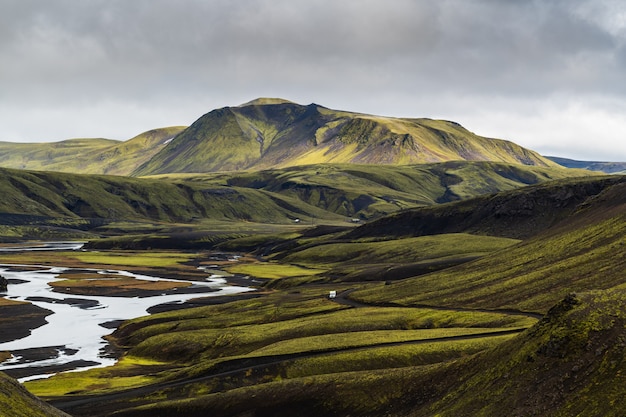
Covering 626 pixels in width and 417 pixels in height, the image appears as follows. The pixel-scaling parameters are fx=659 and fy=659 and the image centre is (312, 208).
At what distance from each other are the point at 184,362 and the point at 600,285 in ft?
241

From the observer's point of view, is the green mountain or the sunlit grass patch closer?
the green mountain

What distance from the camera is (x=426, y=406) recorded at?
66.7 m

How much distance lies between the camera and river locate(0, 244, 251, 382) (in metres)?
110

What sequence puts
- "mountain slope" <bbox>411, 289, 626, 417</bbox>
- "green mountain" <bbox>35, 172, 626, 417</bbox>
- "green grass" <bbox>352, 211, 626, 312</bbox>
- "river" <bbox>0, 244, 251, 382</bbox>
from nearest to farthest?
"mountain slope" <bbox>411, 289, 626, 417</bbox> → "green mountain" <bbox>35, 172, 626, 417</bbox> → "river" <bbox>0, 244, 251, 382</bbox> → "green grass" <bbox>352, 211, 626, 312</bbox>

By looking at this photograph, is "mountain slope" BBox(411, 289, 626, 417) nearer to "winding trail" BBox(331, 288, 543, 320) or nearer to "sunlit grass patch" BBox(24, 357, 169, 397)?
"winding trail" BBox(331, 288, 543, 320)

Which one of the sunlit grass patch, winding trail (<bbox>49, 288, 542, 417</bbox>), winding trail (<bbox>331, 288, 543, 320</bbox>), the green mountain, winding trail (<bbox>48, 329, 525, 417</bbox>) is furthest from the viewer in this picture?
winding trail (<bbox>331, 288, 543, 320</bbox>)

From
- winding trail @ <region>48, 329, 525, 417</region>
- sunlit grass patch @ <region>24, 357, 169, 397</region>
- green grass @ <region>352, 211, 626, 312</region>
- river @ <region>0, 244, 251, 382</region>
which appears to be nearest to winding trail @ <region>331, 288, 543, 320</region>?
green grass @ <region>352, 211, 626, 312</region>

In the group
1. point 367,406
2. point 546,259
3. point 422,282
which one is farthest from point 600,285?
point 367,406

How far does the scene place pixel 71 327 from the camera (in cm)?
14125

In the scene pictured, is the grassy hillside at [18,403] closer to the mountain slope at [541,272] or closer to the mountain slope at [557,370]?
the mountain slope at [557,370]

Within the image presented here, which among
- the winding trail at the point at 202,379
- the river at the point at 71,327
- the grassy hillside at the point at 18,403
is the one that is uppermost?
the grassy hillside at the point at 18,403

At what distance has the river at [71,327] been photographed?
110500 millimetres

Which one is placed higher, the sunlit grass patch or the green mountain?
the green mountain

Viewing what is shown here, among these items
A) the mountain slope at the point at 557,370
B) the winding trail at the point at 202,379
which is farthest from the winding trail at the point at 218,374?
the mountain slope at the point at 557,370
